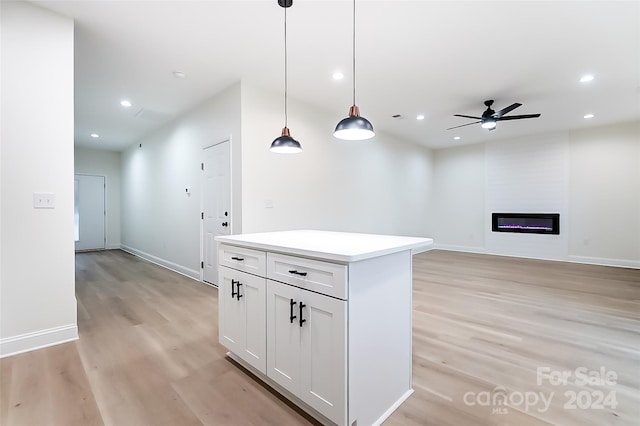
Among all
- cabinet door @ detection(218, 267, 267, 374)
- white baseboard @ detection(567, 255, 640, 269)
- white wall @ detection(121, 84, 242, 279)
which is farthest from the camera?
white baseboard @ detection(567, 255, 640, 269)

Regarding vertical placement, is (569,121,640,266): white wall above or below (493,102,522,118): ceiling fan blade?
below

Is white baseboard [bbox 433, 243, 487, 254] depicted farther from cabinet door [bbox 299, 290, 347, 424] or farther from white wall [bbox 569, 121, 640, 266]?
cabinet door [bbox 299, 290, 347, 424]

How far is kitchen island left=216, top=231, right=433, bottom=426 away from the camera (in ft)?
4.53

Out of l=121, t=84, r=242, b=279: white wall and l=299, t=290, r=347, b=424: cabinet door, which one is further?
l=121, t=84, r=242, b=279: white wall

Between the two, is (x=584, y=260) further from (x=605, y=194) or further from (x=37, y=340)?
(x=37, y=340)

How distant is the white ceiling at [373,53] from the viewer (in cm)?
247

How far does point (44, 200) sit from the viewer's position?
241 centimetres

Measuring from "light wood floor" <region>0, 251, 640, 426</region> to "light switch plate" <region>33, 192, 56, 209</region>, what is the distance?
1184 millimetres

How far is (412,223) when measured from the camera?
7.55 metres

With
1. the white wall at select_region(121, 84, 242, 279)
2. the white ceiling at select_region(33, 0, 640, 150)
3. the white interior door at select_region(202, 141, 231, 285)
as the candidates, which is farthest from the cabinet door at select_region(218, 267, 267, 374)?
the white ceiling at select_region(33, 0, 640, 150)

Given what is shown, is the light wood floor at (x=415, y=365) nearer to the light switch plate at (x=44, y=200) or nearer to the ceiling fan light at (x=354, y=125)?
the light switch plate at (x=44, y=200)

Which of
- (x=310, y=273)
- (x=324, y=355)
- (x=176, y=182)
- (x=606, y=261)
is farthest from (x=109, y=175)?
(x=606, y=261)

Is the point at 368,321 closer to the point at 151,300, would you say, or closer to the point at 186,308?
the point at 186,308

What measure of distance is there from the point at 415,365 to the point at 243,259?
149 cm
